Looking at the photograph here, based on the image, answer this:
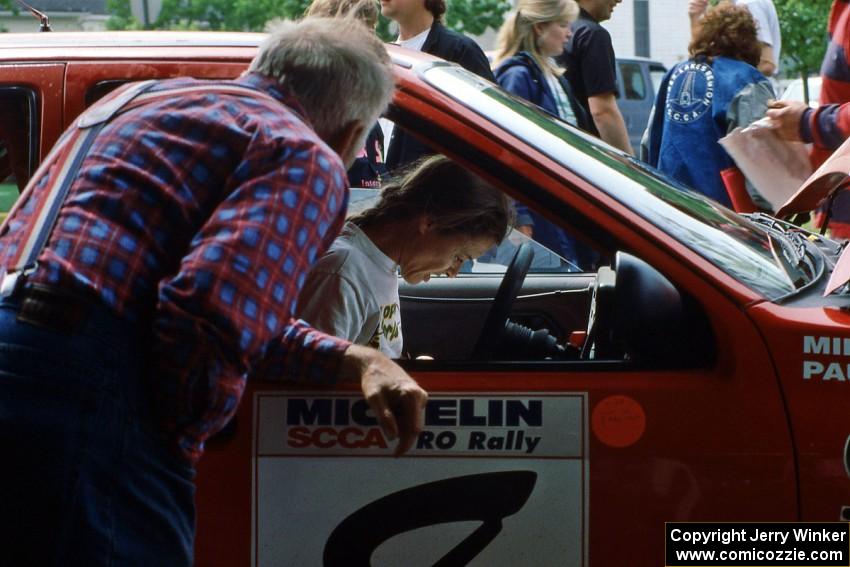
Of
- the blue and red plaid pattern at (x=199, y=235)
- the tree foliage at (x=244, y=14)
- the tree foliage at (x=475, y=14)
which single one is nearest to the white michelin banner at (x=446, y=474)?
the blue and red plaid pattern at (x=199, y=235)

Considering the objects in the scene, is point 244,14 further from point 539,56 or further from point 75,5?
point 539,56

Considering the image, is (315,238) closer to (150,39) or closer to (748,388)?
(748,388)

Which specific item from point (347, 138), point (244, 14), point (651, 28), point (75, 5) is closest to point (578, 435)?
point (347, 138)

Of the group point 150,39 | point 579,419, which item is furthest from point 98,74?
point 579,419

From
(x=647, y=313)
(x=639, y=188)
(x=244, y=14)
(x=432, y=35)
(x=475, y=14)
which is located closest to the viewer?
(x=647, y=313)

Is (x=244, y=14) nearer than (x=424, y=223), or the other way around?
(x=424, y=223)

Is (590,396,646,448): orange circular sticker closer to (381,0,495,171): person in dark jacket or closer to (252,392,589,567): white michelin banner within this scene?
(252,392,589,567): white michelin banner

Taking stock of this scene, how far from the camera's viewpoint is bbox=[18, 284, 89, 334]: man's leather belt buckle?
1.76 m

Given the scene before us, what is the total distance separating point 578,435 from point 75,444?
3.08 ft

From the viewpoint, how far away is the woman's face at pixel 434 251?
9.45ft

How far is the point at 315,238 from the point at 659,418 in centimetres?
83

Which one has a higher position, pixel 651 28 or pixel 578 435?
pixel 578 435

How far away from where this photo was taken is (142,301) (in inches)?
70.4

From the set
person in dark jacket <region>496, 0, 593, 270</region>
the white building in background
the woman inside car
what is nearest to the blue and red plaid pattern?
the woman inside car
